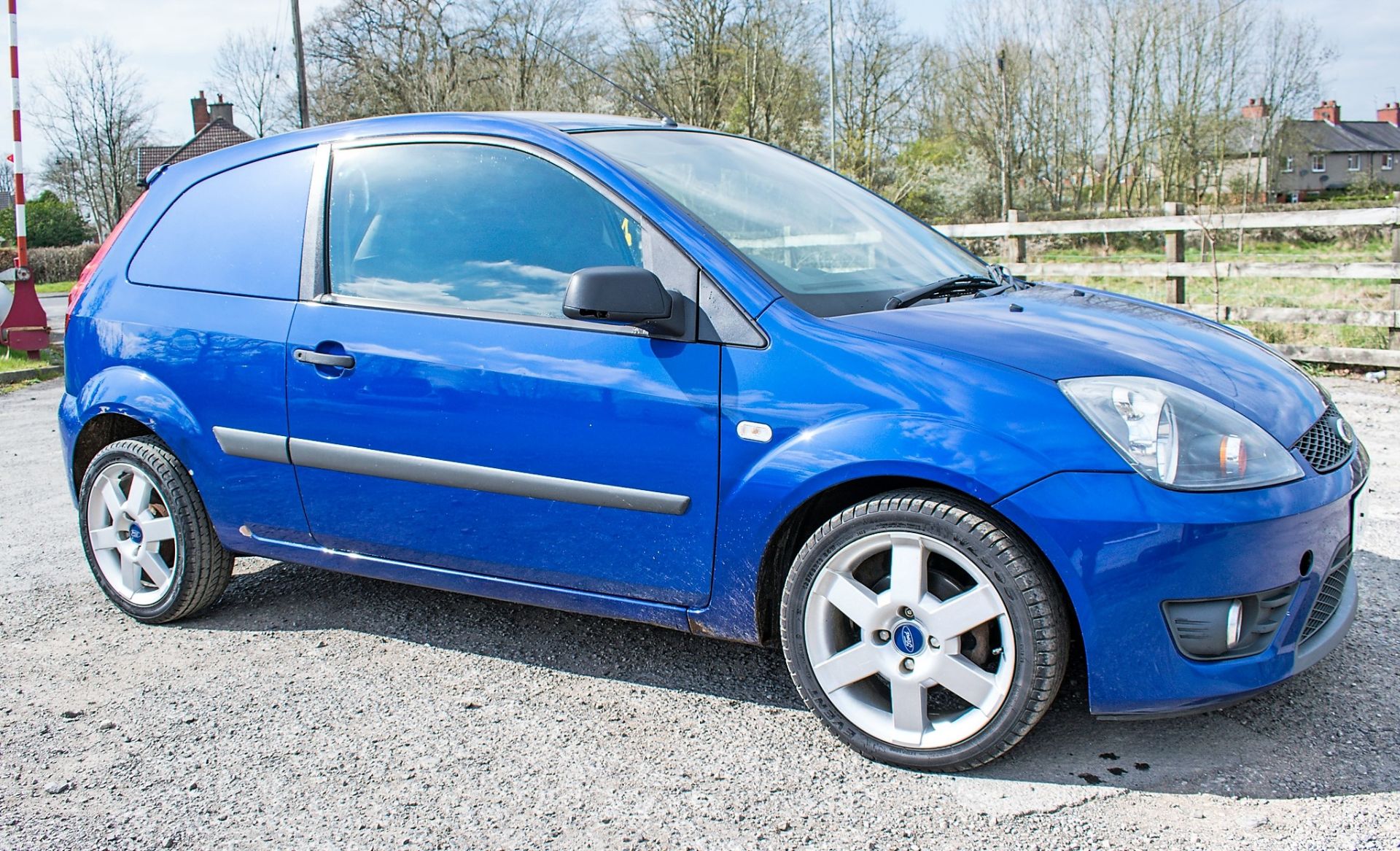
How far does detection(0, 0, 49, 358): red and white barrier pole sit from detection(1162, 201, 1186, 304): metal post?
1145 centimetres

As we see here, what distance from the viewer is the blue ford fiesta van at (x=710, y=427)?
8.16 ft

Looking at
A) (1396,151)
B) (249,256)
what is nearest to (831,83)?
(249,256)

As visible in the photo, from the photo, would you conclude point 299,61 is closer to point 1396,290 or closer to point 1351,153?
point 1396,290

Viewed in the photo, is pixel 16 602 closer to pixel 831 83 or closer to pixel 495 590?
pixel 495 590

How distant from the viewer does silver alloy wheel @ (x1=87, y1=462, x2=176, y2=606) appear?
153 inches

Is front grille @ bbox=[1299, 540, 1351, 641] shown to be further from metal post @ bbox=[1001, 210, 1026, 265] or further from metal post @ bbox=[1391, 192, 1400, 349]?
metal post @ bbox=[1001, 210, 1026, 265]

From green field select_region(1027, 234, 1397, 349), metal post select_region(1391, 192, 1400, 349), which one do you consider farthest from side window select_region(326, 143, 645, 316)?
metal post select_region(1391, 192, 1400, 349)

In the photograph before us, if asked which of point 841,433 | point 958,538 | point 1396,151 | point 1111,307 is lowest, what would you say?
point 958,538

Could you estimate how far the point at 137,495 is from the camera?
12.8ft

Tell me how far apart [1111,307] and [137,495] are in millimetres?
3268

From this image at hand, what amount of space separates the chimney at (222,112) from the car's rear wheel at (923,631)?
5020 centimetres

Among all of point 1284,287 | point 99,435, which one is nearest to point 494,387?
point 99,435

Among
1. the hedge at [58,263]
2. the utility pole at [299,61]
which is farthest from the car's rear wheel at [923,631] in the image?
the hedge at [58,263]

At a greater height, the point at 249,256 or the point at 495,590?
the point at 249,256
